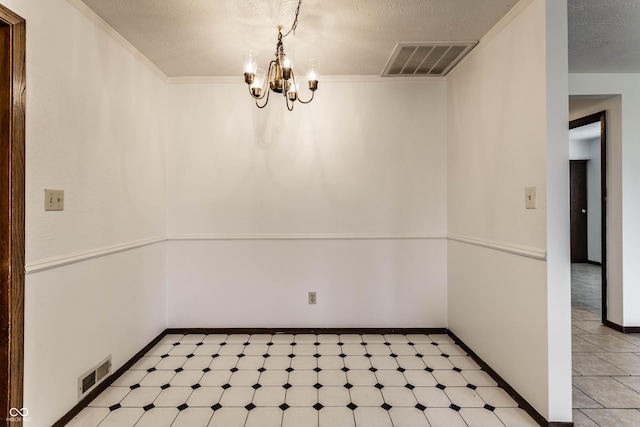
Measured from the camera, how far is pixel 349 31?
7.45 ft

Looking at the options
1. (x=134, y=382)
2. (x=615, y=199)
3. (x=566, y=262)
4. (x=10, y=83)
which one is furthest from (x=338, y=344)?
(x=615, y=199)

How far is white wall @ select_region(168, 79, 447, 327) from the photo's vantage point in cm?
306

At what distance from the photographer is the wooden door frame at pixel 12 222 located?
1.50 metres

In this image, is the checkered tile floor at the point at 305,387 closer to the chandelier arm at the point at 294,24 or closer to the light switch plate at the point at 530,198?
the light switch plate at the point at 530,198

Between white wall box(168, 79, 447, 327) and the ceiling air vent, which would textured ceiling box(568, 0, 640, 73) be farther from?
white wall box(168, 79, 447, 327)

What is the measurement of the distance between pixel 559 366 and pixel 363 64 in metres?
2.65

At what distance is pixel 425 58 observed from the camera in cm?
267

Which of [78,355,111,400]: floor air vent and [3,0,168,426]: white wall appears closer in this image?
[3,0,168,426]: white wall

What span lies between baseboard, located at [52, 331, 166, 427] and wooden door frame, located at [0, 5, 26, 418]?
0.36 m

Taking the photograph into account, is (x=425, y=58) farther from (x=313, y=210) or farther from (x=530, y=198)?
(x=313, y=210)

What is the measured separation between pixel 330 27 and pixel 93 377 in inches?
115

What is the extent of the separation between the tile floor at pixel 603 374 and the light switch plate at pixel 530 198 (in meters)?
1.28

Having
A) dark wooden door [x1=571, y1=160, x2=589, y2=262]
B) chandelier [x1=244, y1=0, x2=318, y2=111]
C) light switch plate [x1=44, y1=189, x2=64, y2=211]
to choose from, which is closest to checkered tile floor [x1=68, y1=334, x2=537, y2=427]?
light switch plate [x1=44, y1=189, x2=64, y2=211]

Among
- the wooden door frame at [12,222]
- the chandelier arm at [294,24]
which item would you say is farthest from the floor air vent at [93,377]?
the chandelier arm at [294,24]
